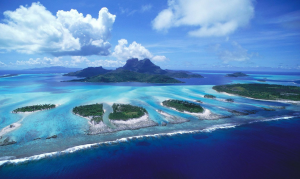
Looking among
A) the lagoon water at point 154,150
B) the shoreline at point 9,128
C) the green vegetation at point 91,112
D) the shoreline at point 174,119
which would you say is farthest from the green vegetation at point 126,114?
the shoreline at point 9,128

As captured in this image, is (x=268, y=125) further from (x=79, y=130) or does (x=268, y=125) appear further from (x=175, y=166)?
(x=79, y=130)

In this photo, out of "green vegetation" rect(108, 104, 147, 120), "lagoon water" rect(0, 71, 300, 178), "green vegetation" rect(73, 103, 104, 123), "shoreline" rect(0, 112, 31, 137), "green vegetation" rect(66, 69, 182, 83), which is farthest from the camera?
"green vegetation" rect(66, 69, 182, 83)

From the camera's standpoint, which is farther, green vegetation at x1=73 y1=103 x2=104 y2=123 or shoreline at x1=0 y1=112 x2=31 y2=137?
green vegetation at x1=73 y1=103 x2=104 y2=123

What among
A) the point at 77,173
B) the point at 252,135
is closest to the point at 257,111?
the point at 252,135

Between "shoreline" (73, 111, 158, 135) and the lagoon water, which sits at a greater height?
"shoreline" (73, 111, 158, 135)

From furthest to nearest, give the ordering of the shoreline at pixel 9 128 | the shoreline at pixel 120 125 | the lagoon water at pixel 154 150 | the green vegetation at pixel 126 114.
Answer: the green vegetation at pixel 126 114, the shoreline at pixel 120 125, the shoreline at pixel 9 128, the lagoon water at pixel 154 150

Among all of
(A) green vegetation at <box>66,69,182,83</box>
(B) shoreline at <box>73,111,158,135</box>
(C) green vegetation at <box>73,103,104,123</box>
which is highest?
(A) green vegetation at <box>66,69,182,83</box>

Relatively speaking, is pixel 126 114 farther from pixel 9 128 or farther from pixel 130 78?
pixel 130 78

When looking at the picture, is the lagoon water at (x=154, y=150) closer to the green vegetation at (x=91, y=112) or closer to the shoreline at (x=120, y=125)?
the shoreline at (x=120, y=125)

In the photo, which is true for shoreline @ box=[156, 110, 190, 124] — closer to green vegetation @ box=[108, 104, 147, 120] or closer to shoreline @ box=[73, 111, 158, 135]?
shoreline @ box=[73, 111, 158, 135]

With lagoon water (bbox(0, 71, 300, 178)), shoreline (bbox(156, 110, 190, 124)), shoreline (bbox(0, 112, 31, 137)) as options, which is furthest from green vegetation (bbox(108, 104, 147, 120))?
shoreline (bbox(0, 112, 31, 137))

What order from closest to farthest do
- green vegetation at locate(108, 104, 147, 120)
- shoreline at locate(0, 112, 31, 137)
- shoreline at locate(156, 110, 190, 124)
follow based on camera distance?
1. shoreline at locate(0, 112, 31, 137)
2. shoreline at locate(156, 110, 190, 124)
3. green vegetation at locate(108, 104, 147, 120)
